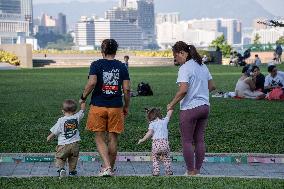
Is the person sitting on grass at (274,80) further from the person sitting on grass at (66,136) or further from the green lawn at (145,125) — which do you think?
the person sitting on grass at (66,136)

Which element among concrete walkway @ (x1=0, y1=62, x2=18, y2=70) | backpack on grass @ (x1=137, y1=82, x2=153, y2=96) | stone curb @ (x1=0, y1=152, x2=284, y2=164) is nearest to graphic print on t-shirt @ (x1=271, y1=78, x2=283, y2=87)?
backpack on grass @ (x1=137, y1=82, x2=153, y2=96)

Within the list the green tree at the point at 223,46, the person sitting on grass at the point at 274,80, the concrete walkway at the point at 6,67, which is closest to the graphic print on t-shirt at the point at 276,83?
the person sitting on grass at the point at 274,80

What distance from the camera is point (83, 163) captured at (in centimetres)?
1165

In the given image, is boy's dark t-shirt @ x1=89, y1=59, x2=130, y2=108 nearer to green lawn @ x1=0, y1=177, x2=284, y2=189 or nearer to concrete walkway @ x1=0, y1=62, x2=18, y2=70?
green lawn @ x1=0, y1=177, x2=284, y2=189

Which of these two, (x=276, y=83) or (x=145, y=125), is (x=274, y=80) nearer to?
(x=276, y=83)

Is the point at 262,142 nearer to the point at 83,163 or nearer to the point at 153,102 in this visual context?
the point at 83,163

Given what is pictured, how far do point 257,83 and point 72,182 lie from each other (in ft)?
51.6

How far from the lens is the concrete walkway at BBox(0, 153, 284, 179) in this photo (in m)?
10.7

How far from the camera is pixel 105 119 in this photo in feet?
32.4

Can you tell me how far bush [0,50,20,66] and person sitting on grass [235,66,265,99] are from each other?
37.8 metres

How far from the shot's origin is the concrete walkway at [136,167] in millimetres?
10734

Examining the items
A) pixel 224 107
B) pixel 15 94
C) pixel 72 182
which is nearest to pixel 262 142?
pixel 72 182

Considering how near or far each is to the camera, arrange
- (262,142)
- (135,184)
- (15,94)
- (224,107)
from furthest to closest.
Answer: (15,94) < (224,107) < (262,142) < (135,184)

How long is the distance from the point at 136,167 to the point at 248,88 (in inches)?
510
